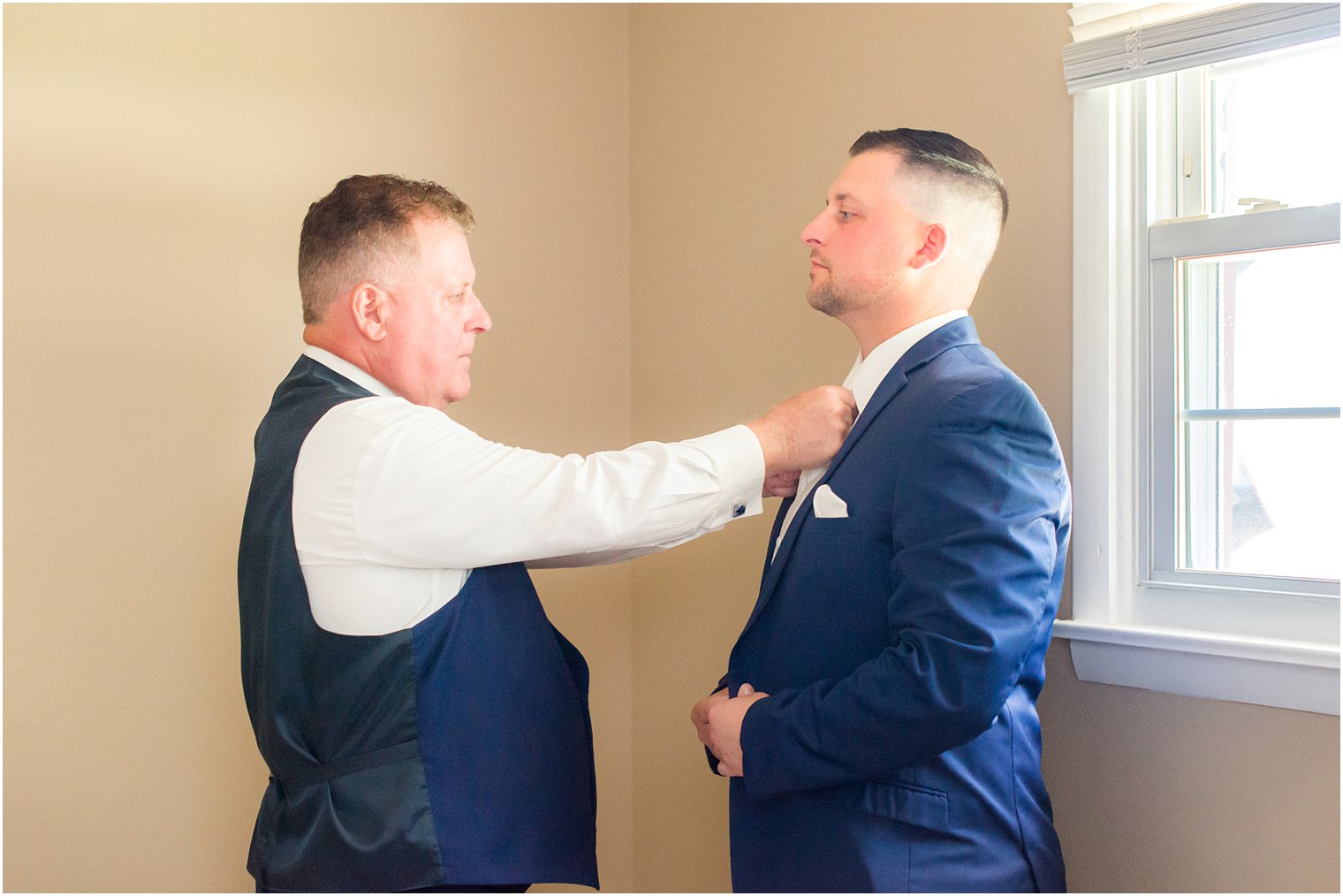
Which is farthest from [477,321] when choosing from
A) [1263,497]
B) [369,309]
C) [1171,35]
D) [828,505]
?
[1263,497]

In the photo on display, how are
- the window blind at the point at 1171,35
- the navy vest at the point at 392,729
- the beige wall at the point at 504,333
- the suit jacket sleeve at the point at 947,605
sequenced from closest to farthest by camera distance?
the suit jacket sleeve at the point at 947,605, the navy vest at the point at 392,729, the window blind at the point at 1171,35, the beige wall at the point at 504,333

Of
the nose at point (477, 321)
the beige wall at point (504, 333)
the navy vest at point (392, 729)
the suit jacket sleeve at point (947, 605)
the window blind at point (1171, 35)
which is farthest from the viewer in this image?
the beige wall at point (504, 333)

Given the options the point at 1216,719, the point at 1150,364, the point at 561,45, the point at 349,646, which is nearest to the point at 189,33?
the point at 561,45

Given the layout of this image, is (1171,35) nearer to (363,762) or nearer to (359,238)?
(359,238)

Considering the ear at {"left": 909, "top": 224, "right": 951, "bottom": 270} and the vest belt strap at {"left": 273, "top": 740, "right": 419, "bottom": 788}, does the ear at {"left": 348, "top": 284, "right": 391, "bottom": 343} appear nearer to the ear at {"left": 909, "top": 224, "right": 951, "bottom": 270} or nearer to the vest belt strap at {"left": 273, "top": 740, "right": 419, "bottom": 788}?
the vest belt strap at {"left": 273, "top": 740, "right": 419, "bottom": 788}

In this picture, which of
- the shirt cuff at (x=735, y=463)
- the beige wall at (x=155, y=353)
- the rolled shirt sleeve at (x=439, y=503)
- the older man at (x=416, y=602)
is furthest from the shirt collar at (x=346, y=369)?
the beige wall at (x=155, y=353)

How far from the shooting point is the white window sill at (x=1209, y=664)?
1.62 metres

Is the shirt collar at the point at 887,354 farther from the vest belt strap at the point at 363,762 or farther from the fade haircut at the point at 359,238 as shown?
the vest belt strap at the point at 363,762

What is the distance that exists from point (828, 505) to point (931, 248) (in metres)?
0.46

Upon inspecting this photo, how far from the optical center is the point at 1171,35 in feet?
5.84

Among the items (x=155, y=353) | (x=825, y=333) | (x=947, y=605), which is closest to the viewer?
(x=947, y=605)

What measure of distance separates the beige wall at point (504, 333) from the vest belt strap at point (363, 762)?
787mm

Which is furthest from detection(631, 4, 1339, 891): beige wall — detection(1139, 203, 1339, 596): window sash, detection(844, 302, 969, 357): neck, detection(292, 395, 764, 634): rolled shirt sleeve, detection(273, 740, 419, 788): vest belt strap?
detection(273, 740, 419, 788): vest belt strap

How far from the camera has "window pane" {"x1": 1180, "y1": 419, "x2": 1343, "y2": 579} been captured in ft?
5.75
